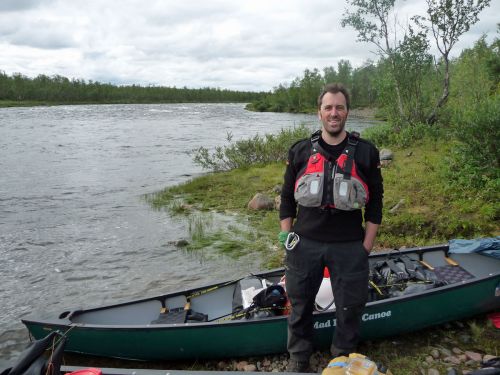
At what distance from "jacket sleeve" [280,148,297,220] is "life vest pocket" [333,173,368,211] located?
447 millimetres

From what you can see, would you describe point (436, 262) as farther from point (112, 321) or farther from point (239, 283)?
point (112, 321)

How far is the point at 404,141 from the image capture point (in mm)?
15141

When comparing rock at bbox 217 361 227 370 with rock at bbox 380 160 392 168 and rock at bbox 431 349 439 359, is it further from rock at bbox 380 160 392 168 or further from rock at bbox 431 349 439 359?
rock at bbox 380 160 392 168

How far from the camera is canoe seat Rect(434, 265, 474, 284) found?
5547 millimetres

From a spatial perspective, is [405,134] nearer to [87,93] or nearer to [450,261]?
[450,261]

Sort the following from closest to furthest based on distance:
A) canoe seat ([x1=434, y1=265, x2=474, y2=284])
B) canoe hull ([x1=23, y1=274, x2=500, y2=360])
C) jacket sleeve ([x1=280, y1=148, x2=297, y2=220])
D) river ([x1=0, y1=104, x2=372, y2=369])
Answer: jacket sleeve ([x1=280, y1=148, x2=297, y2=220]), canoe hull ([x1=23, y1=274, x2=500, y2=360]), canoe seat ([x1=434, y1=265, x2=474, y2=284]), river ([x1=0, y1=104, x2=372, y2=369])

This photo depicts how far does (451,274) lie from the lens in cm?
568

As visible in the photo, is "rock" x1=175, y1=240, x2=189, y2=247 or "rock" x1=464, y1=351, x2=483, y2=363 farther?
"rock" x1=175, y1=240, x2=189, y2=247

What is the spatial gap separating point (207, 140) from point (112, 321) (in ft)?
71.8

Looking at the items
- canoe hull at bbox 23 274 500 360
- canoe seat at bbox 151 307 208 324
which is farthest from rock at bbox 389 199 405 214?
canoe seat at bbox 151 307 208 324

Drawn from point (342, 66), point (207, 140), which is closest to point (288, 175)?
point (207, 140)

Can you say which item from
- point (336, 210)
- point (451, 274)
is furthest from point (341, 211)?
point (451, 274)

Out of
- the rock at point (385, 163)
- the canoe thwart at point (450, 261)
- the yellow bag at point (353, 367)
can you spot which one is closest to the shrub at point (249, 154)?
the rock at point (385, 163)

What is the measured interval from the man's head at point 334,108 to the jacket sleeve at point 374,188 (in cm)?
35
